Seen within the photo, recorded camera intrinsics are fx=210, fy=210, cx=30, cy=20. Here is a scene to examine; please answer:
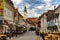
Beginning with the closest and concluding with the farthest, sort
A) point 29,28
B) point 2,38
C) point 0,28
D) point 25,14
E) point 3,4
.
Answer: point 2,38 → point 0,28 → point 3,4 → point 29,28 → point 25,14

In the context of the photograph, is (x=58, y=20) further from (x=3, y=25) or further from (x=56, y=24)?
(x=3, y=25)

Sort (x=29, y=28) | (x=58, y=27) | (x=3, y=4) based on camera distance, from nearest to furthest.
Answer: (x=3, y=4) < (x=58, y=27) < (x=29, y=28)

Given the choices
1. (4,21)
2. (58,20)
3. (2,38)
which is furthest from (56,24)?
(2,38)

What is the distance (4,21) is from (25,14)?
11019 cm

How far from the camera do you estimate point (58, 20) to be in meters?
86.5

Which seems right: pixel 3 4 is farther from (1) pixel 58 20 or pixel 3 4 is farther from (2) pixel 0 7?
(1) pixel 58 20

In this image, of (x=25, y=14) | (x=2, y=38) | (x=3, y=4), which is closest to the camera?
(x=2, y=38)

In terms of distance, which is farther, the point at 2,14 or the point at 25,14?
the point at 25,14

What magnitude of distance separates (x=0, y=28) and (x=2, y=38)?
104ft

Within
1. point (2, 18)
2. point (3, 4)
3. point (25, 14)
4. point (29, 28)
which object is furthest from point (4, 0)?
point (25, 14)

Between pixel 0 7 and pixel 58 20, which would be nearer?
pixel 0 7

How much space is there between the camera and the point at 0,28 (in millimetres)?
71188

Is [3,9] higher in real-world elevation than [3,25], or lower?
higher

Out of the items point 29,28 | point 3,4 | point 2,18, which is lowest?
point 29,28
